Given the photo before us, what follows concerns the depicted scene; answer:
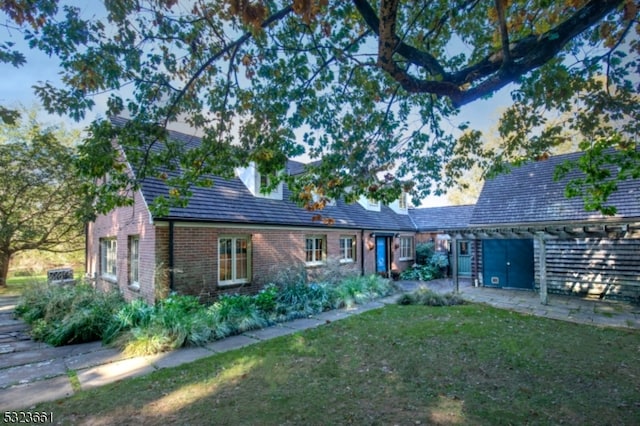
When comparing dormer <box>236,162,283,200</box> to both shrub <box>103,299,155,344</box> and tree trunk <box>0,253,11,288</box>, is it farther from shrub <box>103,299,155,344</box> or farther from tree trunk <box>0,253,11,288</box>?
tree trunk <box>0,253,11,288</box>

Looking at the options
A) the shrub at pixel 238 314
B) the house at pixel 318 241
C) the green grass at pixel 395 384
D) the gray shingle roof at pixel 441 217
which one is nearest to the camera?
the green grass at pixel 395 384

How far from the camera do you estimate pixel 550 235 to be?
1070 cm

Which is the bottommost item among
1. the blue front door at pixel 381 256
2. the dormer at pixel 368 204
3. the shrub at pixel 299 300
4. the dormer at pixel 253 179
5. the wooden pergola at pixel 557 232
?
the shrub at pixel 299 300

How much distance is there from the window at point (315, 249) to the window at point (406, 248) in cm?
681

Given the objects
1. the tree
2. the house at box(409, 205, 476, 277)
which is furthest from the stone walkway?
the house at box(409, 205, 476, 277)

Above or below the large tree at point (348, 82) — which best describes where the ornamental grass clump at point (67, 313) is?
below

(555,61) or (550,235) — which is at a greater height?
(555,61)

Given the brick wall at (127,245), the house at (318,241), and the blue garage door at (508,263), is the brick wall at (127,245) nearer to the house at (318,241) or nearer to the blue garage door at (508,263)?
the house at (318,241)

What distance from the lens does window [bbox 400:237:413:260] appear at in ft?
63.7

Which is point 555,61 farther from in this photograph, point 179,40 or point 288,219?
point 288,219

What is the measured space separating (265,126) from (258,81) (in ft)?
2.82

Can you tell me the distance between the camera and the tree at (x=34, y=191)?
1574 centimetres

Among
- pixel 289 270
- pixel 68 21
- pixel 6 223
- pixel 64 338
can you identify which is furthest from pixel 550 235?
pixel 6 223

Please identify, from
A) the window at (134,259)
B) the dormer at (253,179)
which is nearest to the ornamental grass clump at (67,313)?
the window at (134,259)
